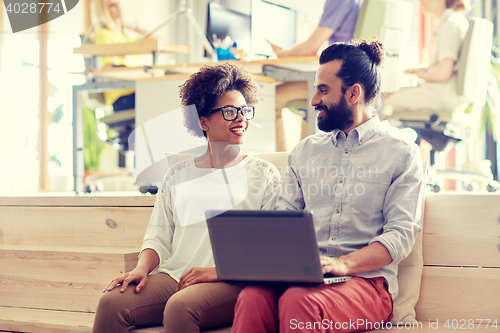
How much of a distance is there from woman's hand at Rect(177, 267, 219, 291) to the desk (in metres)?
1.47

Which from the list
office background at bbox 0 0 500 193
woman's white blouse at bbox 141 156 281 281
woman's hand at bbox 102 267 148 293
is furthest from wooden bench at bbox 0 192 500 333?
office background at bbox 0 0 500 193

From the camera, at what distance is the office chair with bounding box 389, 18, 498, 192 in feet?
9.20

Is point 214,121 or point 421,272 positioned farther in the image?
point 214,121

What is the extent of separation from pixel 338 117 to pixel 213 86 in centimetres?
38

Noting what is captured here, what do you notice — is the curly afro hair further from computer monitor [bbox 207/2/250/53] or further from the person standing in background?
computer monitor [bbox 207/2/250/53]

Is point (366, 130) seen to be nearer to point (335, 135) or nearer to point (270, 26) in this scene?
point (335, 135)

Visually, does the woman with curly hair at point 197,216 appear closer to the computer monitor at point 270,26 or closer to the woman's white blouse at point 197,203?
the woman's white blouse at point 197,203

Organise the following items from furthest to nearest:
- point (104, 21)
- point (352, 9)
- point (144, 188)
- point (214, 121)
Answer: point (104, 21), point (352, 9), point (144, 188), point (214, 121)

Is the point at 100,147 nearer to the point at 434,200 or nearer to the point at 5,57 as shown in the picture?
the point at 5,57

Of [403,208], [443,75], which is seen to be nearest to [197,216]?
[403,208]

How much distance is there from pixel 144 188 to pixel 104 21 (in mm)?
1948

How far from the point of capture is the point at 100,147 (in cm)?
467

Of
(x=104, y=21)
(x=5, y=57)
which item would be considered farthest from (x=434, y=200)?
(x=5, y=57)

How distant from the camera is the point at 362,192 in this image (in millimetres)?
1279
